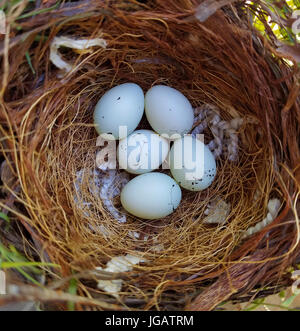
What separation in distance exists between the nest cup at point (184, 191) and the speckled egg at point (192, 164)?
0.06m

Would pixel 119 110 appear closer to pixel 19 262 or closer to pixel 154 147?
pixel 154 147

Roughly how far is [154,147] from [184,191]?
0.52 feet

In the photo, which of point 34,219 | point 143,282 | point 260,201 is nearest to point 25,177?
point 34,219

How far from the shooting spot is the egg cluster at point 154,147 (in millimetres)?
882

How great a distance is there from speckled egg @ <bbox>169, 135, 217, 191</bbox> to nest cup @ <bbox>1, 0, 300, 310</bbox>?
6 cm

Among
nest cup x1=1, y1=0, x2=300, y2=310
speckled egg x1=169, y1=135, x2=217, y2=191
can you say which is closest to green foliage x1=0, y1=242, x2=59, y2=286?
nest cup x1=1, y1=0, x2=300, y2=310

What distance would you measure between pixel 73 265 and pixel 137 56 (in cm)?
52

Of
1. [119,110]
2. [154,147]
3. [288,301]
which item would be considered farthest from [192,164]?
[288,301]

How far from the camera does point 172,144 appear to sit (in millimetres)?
969

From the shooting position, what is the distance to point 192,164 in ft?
2.90

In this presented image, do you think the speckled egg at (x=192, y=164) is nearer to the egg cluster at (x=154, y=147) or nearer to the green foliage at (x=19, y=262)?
the egg cluster at (x=154, y=147)

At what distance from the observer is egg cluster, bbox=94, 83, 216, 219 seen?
0.88 m

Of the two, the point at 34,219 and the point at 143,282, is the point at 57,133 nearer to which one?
the point at 34,219

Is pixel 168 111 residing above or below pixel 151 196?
above
